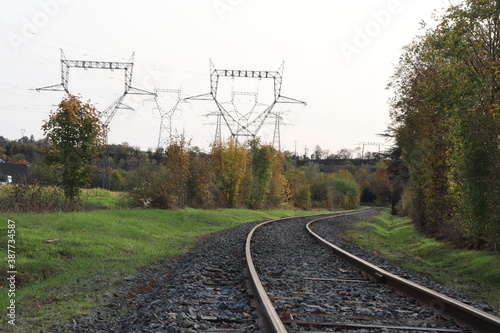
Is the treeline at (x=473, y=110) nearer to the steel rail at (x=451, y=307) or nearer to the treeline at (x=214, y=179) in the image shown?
the steel rail at (x=451, y=307)

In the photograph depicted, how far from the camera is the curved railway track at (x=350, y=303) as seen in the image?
5562mm

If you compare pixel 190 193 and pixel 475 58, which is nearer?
pixel 475 58

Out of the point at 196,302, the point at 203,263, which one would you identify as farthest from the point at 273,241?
the point at 196,302

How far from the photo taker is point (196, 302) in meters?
6.66

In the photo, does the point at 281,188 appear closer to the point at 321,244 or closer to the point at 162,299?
the point at 321,244

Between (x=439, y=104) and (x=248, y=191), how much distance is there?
3515 centimetres

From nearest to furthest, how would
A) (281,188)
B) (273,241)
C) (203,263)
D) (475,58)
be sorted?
(203,263)
(475,58)
(273,241)
(281,188)

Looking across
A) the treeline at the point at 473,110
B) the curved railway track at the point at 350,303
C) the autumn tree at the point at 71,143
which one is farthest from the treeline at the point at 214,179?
the curved railway track at the point at 350,303

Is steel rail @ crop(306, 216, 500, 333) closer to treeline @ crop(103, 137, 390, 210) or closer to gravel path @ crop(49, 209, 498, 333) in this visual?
gravel path @ crop(49, 209, 498, 333)

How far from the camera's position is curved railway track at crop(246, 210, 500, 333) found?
5562mm

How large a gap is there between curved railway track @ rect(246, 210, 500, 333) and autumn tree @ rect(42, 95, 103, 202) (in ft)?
42.9

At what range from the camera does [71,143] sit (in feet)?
69.8

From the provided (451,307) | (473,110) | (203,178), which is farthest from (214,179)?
(451,307)

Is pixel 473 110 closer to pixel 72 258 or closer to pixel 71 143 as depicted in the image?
pixel 72 258
